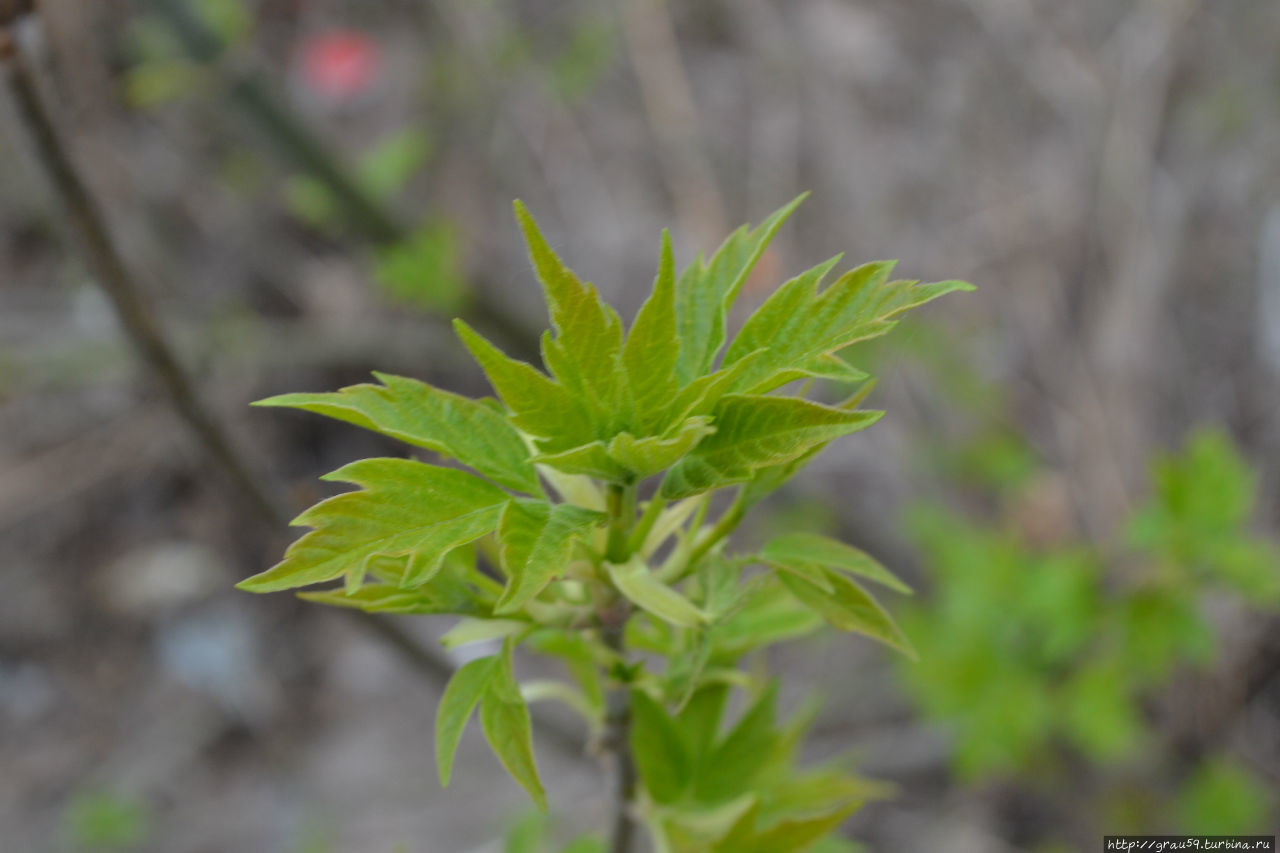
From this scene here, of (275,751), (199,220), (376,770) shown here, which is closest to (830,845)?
(376,770)

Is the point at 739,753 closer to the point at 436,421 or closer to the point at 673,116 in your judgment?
the point at 436,421

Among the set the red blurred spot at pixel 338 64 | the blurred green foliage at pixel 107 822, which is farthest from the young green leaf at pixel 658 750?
the red blurred spot at pixel 338 64

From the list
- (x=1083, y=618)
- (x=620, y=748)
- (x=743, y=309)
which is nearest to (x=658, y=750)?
(x=620, y=748)

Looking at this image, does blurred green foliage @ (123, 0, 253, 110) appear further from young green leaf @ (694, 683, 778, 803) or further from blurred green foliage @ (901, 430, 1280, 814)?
blurred green foliage @ (901, 430, 1280, 814)

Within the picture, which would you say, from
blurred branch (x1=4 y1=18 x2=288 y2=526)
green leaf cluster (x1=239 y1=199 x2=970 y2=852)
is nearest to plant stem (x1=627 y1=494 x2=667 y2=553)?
green leaf cluster (x1=239 y1=199 x2=970 y2=852)

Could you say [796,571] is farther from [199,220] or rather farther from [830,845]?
[199,220]

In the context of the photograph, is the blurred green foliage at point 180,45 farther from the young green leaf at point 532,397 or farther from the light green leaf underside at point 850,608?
the light green leaf underside at point 850,608
